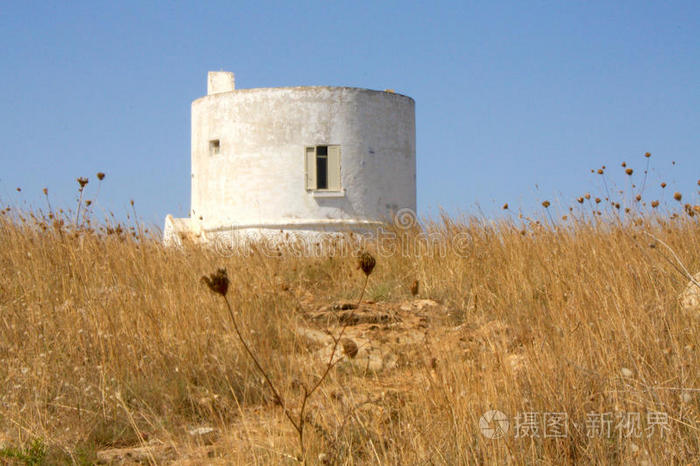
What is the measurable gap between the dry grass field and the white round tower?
8.31 m

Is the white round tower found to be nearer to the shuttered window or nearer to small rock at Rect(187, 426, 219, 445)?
the shuttered window

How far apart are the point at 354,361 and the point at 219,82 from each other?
46.7ft

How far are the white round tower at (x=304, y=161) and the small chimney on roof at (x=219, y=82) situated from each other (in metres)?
1.20

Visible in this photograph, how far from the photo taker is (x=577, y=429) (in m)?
2.90

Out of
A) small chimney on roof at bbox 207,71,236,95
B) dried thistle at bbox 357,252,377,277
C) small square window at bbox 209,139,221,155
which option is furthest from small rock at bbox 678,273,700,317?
small chimney on roof at bbox 207,71,236,95

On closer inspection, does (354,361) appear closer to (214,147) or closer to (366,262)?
(366,262)

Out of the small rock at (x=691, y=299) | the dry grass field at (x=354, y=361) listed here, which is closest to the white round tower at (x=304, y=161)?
the dry grass field at (x=354, y=361)

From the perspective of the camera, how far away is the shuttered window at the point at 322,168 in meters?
15.7

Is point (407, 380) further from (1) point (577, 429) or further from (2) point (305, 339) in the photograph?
(1) point (577, 429)

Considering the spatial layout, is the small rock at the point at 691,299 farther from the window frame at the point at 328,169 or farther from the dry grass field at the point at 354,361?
the window frame at the point at 328,169

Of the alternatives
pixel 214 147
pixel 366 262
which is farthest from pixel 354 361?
pixel 214 147

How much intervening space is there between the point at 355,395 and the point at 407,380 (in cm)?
52

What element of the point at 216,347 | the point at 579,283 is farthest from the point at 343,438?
the point at 579,283

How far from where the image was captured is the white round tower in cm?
1566
